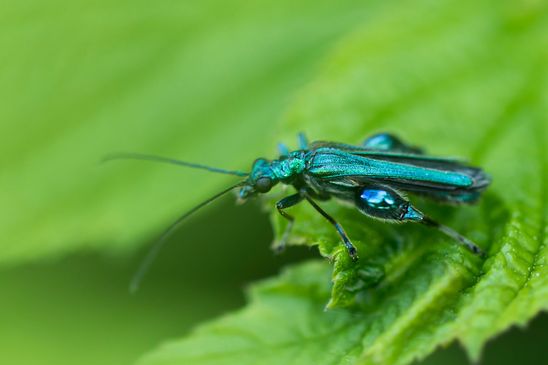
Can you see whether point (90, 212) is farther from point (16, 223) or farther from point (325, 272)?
point (325, 272)

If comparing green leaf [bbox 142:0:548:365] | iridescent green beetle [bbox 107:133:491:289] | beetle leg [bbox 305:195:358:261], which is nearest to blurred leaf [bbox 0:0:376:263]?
green leaf [bbox 142:0:548:365]

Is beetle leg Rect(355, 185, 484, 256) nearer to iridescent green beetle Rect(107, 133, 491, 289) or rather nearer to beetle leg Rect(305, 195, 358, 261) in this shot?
iridescent green beetle Rect(107, 133, 491, 289)

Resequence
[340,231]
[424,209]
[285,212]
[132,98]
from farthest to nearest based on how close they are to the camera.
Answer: [132,98]
[424,209]
[285,212]
[340,231]

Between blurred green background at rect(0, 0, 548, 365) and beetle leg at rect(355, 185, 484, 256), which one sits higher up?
blurred green background at rect(0, 0, 548, 365)

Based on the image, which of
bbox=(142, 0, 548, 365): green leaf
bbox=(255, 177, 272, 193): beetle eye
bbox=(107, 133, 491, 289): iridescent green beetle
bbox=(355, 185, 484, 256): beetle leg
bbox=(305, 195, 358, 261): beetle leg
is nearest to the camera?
bbox=(142, 0, 548, 365): green leaf

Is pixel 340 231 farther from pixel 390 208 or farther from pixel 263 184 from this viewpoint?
pixel 263 184

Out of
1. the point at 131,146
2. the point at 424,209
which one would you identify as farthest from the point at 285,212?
the point at 131,146
